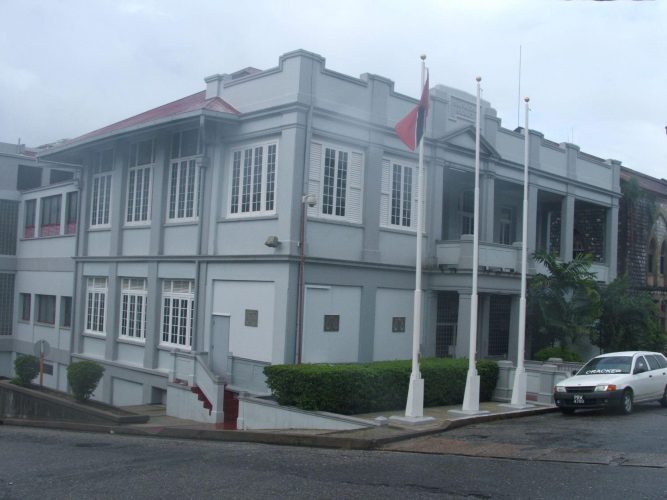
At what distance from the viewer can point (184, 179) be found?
923 inches

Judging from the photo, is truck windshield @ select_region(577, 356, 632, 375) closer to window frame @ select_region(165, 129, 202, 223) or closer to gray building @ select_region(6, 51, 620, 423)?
gray building @ select_region(6, 51, 620, 423)

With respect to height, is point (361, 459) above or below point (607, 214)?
below

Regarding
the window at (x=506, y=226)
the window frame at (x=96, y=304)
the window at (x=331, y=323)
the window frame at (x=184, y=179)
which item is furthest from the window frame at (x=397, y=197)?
the window frame at (x=96, y=304)

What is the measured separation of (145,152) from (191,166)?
2993 millimetres

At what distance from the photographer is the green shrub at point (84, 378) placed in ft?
76.1

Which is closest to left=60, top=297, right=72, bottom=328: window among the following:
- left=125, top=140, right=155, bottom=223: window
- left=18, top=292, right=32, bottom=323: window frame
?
left=18, top=292, right=32, bottom=323: window frame

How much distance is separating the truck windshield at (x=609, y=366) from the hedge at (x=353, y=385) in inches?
134

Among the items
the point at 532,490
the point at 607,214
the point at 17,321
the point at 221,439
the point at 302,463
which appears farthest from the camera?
the point at 17,321

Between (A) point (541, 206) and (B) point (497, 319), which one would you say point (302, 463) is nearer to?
(B) point (497, 319)

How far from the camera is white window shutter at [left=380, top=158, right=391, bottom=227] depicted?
21578 mm

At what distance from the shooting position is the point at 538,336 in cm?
2667

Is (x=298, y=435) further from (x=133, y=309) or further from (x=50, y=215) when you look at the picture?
(x=50, y=215)

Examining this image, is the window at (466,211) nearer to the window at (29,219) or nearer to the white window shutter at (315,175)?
the white window shutter at (315,175)

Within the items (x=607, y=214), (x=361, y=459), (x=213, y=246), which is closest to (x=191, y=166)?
(x=213, y=246)
